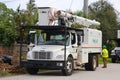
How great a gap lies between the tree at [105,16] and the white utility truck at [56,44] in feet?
156

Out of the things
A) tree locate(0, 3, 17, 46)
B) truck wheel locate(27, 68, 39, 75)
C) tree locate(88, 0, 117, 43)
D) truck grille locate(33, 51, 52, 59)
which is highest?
tree locate(88, 0, 117, 43)

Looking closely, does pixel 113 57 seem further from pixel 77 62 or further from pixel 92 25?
pixel 77 62

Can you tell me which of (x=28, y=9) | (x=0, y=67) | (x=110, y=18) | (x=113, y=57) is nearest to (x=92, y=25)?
(x=28, y=9)

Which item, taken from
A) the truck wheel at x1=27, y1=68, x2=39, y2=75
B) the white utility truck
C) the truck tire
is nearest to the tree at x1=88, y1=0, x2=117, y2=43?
the truck tire

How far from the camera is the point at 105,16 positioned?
247 feet

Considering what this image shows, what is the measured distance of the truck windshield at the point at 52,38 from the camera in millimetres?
21406

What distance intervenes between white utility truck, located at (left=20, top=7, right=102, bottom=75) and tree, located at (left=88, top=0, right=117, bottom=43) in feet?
156

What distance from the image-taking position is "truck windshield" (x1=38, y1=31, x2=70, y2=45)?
2141 cm

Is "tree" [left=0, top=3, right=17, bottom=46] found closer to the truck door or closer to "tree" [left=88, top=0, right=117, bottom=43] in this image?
the truck door

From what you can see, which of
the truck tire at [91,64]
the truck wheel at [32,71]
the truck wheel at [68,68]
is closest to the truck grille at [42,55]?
the truck wheel at [68,68]

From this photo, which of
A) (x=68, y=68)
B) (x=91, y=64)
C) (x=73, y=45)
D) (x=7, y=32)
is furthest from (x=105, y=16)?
(x=68, y=68)

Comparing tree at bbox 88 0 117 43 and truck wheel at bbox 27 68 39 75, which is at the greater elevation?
tree at bbox 88 0 117 43

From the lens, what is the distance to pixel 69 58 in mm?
20969

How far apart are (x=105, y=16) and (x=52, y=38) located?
54.4 metres
